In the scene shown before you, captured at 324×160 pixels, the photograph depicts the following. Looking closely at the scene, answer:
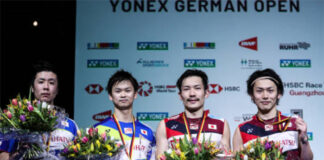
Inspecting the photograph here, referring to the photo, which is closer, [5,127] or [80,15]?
[5,127]

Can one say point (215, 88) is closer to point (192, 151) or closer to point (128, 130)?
point (128, 130)

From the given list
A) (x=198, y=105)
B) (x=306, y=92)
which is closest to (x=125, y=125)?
(x=198, y=105)

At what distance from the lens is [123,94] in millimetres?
3566

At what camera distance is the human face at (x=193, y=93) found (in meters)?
3.57

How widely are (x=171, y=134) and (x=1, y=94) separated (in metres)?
3.37

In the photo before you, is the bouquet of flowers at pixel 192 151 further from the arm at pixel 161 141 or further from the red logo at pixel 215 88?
the red logo at pixel 215 88

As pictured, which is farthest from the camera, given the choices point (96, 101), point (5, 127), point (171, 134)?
point (96, 101)

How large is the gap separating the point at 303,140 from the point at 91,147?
6.06 ft

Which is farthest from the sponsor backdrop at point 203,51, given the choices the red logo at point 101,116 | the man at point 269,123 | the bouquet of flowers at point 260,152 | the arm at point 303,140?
the bouquet of flowers at point 260,152

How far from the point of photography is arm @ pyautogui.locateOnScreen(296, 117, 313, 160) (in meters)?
3.12

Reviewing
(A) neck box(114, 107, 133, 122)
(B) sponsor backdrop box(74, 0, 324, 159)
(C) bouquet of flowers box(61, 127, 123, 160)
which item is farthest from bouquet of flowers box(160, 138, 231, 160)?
(B) sponsor backdrop box(74, 0, 324, 159)

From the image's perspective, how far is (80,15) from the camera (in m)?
5.81

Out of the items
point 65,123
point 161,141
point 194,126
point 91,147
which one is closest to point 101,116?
point 65,123

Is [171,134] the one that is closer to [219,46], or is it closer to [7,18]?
[219,46]
